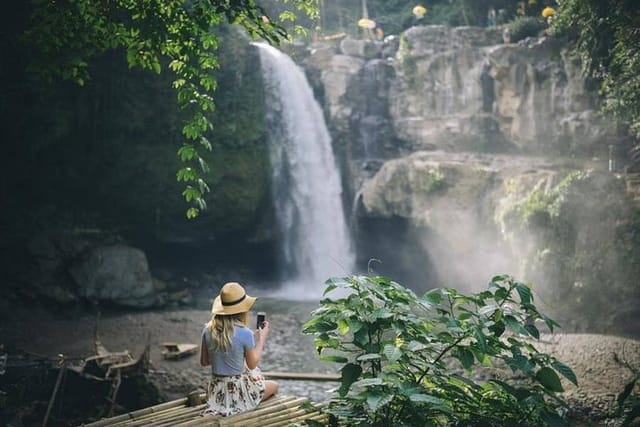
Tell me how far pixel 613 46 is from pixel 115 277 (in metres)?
13.6

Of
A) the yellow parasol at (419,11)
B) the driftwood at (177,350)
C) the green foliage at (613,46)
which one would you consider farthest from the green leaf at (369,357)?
the yellow parasol at (419,11)

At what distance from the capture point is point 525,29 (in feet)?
61.8

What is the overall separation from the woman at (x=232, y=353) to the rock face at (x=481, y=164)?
8.82 metres

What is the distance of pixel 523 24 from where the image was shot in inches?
741

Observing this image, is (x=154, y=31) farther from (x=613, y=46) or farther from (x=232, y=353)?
(x=613, y=46)

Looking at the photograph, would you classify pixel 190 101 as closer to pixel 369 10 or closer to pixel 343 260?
pixel 343 260

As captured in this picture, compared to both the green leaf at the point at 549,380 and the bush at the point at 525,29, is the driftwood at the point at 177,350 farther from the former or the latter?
the bush at the point at 525,29

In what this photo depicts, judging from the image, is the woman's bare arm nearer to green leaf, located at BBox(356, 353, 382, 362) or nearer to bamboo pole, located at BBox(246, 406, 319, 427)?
bamboo pole, located at BBox(246, 406, 319, 427)

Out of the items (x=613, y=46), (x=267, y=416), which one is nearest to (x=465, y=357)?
(x=267, y=416)

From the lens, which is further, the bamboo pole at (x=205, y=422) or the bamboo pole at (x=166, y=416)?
the bamboo pole at (x=166, y=416)

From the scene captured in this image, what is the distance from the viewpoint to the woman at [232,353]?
4258 millimetres

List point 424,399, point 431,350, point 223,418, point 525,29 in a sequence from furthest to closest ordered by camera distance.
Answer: point 525,29
point 223,418
point 431,350
point 424,399

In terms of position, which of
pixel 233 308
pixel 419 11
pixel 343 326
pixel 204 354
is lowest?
pixel 204 354

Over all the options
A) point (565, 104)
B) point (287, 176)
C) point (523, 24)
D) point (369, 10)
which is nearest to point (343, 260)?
point (287, 176)
